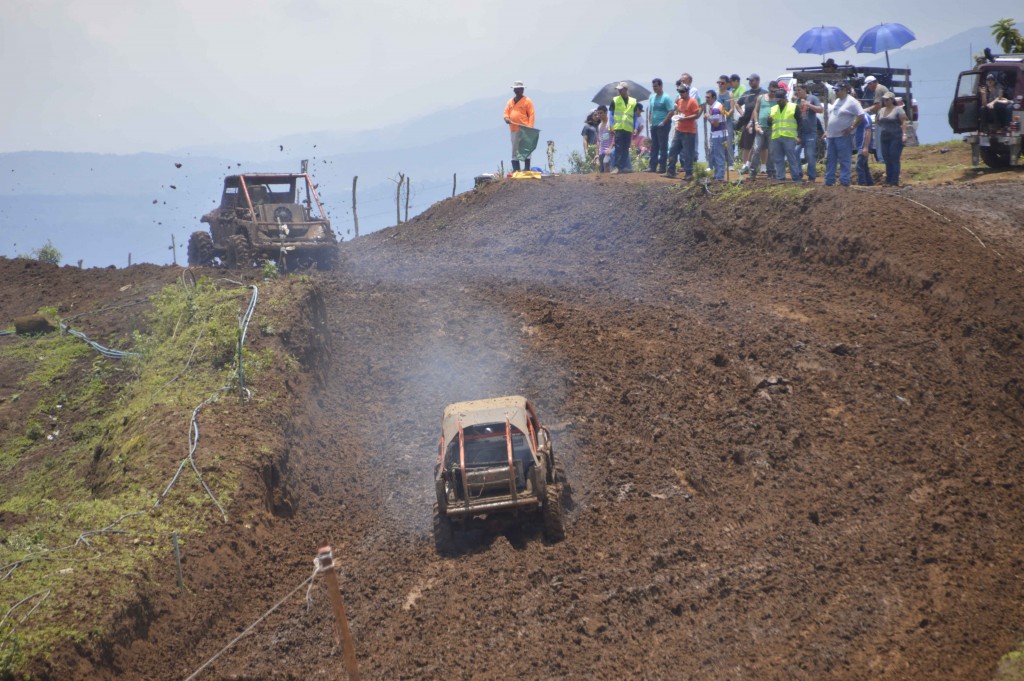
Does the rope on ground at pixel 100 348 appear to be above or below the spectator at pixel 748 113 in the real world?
below

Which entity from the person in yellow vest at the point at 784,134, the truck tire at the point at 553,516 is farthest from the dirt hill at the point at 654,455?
the person in yellow vest at the point at 784,134

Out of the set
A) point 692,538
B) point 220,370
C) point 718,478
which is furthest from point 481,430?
point 220,370

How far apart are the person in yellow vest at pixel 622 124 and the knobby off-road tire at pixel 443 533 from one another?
14856 mm

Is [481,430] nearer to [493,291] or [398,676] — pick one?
[398,676]

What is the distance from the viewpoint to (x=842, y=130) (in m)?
18.0

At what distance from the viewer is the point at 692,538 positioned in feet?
32.8

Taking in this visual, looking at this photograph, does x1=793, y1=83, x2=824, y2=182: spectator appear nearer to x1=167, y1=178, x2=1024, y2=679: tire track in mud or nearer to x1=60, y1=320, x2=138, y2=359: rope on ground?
x1=167, y1=178, x2=1024, y2=679: tire track in mud

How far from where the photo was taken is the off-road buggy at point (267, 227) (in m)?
20.7

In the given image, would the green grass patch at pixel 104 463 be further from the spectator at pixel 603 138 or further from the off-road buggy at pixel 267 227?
the spectator at pixel 603 138

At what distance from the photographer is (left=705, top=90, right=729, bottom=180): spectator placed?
804 inches

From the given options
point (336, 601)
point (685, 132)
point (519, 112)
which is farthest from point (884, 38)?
point (336, 601)

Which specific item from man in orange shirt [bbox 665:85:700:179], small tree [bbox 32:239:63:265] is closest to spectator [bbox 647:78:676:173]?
man in orange shirt [bbox 665:85:700:179]

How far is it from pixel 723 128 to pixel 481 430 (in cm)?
1279

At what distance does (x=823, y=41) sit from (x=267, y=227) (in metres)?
16.3
